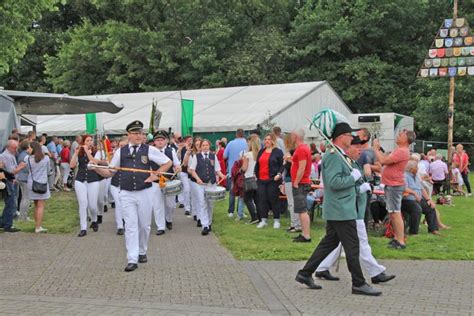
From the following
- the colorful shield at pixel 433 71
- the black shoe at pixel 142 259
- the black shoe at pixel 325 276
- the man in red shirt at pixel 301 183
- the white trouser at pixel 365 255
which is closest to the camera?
the white trouser at pixel 365 255

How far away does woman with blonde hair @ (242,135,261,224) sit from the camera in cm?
1245

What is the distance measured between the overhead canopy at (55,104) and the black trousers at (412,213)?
1203 cm

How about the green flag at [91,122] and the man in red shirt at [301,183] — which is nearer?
the man in red shirt at [301,183]

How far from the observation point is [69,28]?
47.7 m

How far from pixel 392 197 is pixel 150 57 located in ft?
106

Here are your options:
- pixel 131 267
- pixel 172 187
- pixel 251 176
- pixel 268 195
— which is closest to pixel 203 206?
pixel 268 195

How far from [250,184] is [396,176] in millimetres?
3859

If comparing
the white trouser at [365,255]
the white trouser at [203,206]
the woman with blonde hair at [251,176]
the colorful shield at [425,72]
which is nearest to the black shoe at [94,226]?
the white trouser at [203,206]

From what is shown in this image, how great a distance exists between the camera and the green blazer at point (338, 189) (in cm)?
651

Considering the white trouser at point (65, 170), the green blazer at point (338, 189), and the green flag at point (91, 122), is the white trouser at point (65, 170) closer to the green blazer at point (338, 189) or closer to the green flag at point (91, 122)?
the green flag at point (91, 122)

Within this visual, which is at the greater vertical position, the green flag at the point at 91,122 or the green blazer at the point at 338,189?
the green flag at the point at 91,122

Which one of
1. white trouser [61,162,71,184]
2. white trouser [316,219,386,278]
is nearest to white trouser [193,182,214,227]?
white trouser [316,219,386,278]

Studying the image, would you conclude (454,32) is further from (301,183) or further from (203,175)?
(203,175)

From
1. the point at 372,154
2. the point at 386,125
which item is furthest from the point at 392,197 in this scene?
the point at 386,125
